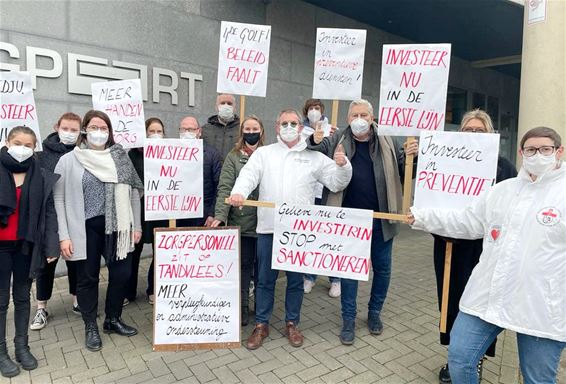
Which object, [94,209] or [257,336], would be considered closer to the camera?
[94,209]

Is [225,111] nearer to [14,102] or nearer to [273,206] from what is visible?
[273,206]

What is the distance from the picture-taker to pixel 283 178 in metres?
3.36

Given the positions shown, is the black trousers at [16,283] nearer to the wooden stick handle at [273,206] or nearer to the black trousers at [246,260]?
the wooden stick handle at [273,206]

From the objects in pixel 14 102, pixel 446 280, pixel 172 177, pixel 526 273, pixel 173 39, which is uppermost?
pixel 173 39

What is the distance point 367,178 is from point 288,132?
30.1 inches

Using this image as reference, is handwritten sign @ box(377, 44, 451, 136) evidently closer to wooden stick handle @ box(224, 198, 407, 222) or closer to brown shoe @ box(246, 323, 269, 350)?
wooden stick handle @ box(224, 198, 407, 222)

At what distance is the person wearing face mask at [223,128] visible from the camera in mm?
4328

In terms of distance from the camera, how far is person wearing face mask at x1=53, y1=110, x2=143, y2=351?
3.19 metres

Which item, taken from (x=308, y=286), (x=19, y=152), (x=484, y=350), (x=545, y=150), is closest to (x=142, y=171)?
(x=19, y=152)

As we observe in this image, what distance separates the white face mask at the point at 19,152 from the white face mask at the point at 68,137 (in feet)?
1.95

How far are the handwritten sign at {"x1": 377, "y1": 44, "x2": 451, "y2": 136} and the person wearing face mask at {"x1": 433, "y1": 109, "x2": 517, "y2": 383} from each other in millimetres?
273

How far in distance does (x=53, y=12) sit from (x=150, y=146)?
2.92 metres

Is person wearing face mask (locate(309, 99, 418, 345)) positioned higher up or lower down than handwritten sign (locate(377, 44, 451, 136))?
lower down

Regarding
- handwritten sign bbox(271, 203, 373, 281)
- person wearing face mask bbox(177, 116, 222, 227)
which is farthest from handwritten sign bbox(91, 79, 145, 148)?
handwritten sign bbox(271, 203, 373, 281)
